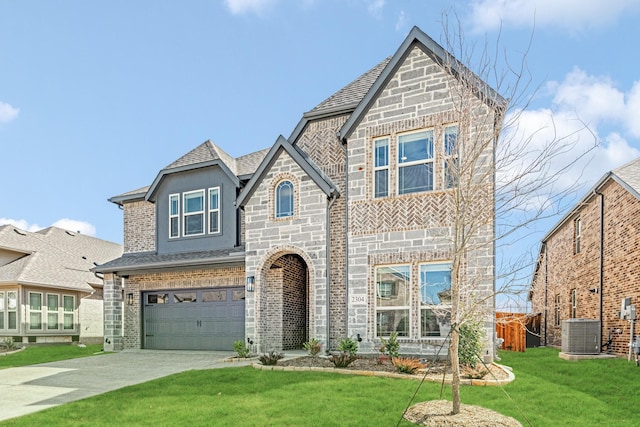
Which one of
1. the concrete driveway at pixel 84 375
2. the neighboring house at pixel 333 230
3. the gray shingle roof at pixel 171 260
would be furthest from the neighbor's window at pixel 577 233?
the concrete driveway at pixel 84 375

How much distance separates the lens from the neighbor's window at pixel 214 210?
1697 cm

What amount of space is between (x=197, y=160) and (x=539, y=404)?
46.2 feet

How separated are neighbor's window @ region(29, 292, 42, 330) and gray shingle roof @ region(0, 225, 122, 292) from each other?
2.60ft

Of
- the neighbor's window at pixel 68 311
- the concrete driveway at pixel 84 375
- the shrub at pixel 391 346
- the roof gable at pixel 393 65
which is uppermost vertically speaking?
the roof gable at pixel 393 65

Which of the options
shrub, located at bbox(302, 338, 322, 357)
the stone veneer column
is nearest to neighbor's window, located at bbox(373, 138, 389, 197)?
shrub, located at bbox(302, 338, 322, 357)

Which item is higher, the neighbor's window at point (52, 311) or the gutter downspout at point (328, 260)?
the gutter downspout at point (328, 260)

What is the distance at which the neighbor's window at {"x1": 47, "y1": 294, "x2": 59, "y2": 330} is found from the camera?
23531mm

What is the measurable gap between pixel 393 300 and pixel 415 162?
3.83 meters

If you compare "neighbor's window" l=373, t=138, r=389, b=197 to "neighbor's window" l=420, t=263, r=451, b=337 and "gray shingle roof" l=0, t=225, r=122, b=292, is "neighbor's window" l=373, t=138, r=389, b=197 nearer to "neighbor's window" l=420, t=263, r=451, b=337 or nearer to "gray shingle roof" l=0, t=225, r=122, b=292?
"neighbor's window" l=420, t=263, r=451, b=337

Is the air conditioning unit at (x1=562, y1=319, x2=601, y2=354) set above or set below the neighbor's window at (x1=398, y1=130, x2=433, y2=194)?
below

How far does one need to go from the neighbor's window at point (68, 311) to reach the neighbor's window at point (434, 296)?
2045 centimetres

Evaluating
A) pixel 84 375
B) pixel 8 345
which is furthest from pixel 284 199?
pixel 8 345

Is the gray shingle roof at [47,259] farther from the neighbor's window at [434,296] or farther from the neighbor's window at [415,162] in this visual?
the neighbor's window at [434,296]

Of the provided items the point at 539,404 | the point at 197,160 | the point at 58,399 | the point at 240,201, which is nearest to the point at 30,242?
the point at 197,160
